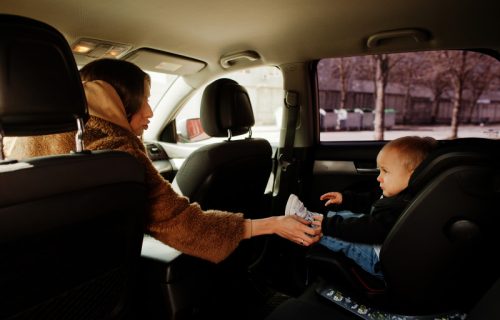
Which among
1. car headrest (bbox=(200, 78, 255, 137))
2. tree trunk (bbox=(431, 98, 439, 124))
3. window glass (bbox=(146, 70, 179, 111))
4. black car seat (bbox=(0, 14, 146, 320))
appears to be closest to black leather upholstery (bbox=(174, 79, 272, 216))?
car headrest (bbox=(200, 78, 255, 137))

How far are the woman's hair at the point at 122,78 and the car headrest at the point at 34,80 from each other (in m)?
0.35

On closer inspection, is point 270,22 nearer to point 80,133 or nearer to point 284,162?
point 284,162

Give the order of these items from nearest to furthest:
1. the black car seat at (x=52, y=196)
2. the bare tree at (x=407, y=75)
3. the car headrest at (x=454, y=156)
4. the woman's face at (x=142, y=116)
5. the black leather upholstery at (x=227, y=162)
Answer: the black car seat at (x=52, y=196) < the car headrest at (x=454, y=156) < the woman's face at (x=142, y=116) < the black leather upholstery at (x=227, y=162) < the bare tree at (x=407, y=75)

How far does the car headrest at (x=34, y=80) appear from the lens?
3.21 ft

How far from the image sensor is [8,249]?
96 cm

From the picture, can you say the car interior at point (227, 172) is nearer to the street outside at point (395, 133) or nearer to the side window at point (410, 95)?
the street outside at point (395, 133)

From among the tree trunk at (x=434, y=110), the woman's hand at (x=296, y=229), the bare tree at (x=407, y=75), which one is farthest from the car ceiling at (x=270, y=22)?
the tree trunk at (x=434, y=110)

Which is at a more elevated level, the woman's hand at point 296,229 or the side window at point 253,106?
the side window at point 253,106

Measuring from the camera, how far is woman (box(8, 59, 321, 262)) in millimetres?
1403

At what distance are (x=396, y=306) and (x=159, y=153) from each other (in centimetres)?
270

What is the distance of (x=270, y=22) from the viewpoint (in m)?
2.50

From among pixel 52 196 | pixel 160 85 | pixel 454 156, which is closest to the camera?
pixel 52 196

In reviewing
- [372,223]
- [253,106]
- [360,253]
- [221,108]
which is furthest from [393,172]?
[253,106]

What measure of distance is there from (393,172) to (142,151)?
1199 millimetres
